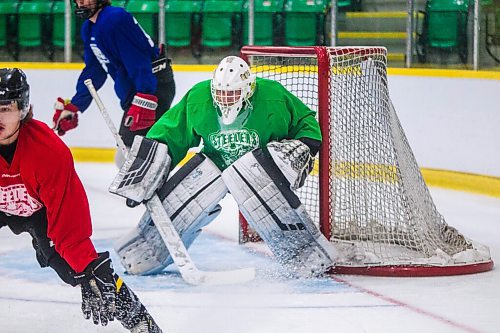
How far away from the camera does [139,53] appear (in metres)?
4.26

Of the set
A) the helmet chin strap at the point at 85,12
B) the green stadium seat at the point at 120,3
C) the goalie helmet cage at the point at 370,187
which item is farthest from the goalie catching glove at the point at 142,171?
the green stadium seat at the point at 120,3

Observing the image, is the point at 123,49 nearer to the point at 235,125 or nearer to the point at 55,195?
the point at 235,125

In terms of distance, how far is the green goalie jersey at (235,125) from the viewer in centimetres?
358

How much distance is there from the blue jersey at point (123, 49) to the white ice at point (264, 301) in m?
0.67

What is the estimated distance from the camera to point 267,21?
6.38m

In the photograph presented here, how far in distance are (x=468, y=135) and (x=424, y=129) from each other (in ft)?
0.99

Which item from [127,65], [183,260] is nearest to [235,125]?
[183,260]

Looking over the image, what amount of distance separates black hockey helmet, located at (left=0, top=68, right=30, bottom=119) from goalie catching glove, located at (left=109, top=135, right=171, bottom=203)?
1160 mm

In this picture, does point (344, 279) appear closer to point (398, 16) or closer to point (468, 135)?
point (468, 135)

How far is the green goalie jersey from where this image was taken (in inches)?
141

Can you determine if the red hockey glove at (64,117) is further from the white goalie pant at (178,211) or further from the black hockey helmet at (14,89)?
the black hockey helmet at (14,89)

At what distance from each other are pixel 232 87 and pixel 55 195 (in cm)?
122

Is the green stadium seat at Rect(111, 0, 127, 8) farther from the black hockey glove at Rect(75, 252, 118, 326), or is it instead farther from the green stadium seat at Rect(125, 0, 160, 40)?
the black hockey glove at Rect(75, 252, 118, 326)

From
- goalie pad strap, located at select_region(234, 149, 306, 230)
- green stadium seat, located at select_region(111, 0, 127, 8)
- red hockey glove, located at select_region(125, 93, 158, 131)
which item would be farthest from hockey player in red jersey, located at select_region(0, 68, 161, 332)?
green stadium seat, located at select_region(111, 0, 127, 8)
